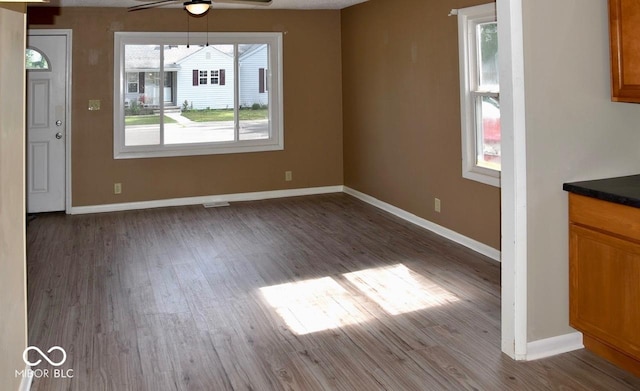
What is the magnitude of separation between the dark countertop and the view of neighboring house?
5.25m

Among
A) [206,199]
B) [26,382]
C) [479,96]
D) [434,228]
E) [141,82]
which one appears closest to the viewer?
[26,382]

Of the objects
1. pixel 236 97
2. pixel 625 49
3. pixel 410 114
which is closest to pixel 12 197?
pixel 625 49

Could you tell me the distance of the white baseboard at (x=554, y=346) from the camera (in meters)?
2.95

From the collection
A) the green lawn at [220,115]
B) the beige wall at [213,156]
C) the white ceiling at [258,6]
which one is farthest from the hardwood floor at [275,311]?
the white ceiling at [258,6]

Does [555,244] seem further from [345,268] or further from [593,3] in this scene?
[345,268]

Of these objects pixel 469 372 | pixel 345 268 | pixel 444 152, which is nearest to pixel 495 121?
pixel 444 152

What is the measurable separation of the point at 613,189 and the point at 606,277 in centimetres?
42

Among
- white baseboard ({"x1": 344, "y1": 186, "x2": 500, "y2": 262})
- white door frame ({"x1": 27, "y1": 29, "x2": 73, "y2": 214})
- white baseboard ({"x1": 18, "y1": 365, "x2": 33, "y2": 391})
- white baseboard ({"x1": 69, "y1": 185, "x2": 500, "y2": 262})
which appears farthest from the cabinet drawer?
white door frame ({"x1": 27, "y1": 29, "x2": 73, "y2": 214})

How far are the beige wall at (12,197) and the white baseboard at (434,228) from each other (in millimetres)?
3498

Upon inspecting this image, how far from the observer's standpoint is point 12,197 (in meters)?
2.44

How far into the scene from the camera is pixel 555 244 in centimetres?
296

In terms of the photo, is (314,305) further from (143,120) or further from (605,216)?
(143,120)

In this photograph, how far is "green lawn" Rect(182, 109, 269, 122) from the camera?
732cm

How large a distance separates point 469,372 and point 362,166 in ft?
15.3
